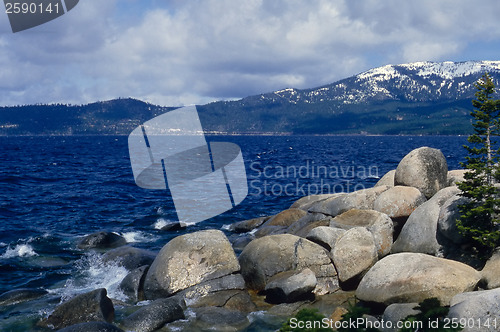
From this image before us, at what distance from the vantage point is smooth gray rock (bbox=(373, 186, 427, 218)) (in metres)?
17.7

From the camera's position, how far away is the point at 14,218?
27.1m

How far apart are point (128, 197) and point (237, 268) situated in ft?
77.1

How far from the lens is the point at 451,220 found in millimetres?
14453

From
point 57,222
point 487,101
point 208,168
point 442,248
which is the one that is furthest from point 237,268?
point 208,168

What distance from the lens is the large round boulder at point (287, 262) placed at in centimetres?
1456

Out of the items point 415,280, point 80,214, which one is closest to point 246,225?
point 80,214

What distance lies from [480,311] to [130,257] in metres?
12.6

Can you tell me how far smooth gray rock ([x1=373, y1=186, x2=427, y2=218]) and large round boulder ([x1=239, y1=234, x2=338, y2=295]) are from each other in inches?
163

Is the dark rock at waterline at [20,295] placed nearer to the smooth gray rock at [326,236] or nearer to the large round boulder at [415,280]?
the smooth gray rock at [326,236]

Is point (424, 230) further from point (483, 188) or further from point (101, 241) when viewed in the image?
point (101, 241)

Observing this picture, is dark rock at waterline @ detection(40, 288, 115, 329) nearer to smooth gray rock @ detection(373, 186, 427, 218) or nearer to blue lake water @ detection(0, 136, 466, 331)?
blue lake water @ detection(0, 136, 466, 331)

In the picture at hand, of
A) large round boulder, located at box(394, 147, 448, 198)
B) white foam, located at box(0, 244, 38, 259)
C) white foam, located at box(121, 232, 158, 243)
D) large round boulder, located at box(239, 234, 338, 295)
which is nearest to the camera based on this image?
large round boulder, located at box(239, 234, 338, 295)

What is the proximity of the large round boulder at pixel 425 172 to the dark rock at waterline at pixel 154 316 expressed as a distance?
11.7m

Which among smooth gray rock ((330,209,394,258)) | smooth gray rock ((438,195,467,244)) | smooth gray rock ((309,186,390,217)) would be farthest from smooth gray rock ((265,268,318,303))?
smooth gray rock ((309,186,390,217))
